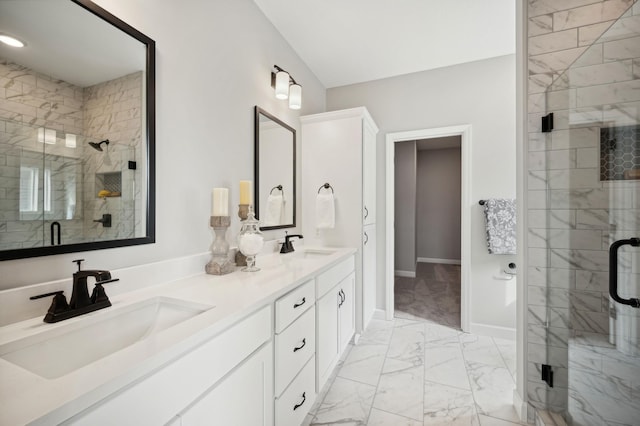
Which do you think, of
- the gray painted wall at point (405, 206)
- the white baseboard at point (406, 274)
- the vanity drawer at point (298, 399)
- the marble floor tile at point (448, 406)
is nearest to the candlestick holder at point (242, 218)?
the vanity drawer at point (298, 399)

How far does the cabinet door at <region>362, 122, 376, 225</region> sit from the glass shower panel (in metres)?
1.25

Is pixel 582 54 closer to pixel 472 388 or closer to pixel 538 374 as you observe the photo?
pixel 538 374

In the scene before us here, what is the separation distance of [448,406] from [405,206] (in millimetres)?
3484

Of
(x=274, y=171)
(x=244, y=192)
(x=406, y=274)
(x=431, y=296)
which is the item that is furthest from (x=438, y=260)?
(x=244, y=192)

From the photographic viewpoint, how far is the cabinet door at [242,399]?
78cm

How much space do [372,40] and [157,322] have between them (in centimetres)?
258

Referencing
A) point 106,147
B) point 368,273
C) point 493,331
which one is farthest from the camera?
point 368,273

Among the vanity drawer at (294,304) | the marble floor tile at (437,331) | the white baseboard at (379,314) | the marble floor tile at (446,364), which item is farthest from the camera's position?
the white baseboard at (379,314)

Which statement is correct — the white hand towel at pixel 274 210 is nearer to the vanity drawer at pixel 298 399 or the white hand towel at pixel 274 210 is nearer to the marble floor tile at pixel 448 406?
the vanity drawer at pixel 298 399

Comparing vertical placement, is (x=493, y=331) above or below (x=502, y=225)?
below

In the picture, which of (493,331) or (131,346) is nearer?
(131,346)

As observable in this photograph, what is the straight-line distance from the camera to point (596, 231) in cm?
138

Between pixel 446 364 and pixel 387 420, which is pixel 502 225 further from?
pixel 387 420

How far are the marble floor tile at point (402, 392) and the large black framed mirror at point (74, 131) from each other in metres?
1.67
